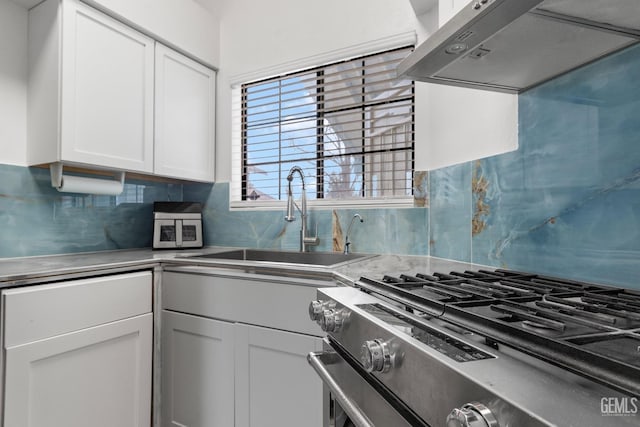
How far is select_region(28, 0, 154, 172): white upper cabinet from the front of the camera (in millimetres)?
1590

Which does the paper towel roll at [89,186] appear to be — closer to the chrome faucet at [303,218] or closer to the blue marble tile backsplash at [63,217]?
the blue marble tile backsplash at [63,217]

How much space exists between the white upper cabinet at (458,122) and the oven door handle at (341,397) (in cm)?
101

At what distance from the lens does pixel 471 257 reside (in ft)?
4.78

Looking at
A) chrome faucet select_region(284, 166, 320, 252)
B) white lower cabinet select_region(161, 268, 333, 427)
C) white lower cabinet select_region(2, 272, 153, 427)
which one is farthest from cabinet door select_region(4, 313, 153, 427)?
chrome faucet select_region(284, 166, 320, 252)

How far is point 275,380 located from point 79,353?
0.78 metres

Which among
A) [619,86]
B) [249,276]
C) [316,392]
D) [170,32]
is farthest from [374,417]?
[170,32]

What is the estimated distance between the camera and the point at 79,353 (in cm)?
138

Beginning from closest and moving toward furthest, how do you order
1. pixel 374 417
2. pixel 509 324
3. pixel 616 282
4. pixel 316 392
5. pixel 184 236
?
pixel 509 324 < pixel 374 417 < pixel 616 282 < pixel 316 392 < pixel 184 236

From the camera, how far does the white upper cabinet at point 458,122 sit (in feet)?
4.24

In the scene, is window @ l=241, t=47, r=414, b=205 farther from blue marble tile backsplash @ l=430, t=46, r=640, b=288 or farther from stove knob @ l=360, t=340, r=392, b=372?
stove knob @ l=360, t=340, r=392, b=372

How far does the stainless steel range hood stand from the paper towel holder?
1.64m

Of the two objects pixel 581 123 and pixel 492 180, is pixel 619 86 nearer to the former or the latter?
pixel 581 123

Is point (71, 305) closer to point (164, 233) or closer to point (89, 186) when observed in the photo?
point (89, 186)

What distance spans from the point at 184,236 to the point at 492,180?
1816 mm
